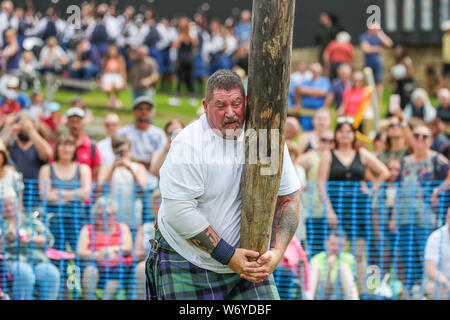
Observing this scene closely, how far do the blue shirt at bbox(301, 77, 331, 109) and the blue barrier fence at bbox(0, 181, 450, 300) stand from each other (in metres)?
4.85

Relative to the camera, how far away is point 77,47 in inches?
593

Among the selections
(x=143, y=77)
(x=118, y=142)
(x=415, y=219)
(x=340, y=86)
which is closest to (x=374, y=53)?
(x=340, y=86)

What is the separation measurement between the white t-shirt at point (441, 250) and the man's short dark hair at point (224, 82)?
2944 mm

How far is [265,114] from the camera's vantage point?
3393 millimetres

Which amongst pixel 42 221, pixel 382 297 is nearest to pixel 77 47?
pixel 42 221

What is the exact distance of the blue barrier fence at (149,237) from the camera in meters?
5.92

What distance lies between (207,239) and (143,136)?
4.01m

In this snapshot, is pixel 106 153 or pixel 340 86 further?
pixel 340 86

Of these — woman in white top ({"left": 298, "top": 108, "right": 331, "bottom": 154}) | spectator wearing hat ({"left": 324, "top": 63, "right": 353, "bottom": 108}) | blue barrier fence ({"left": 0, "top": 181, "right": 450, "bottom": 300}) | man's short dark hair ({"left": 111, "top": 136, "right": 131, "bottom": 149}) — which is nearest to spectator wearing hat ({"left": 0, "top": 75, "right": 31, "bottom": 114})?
man's short dark hair ({"left": 111, "top": 136, "right": 131, "bottom": 149})

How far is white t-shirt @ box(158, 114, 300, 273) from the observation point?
3.48m

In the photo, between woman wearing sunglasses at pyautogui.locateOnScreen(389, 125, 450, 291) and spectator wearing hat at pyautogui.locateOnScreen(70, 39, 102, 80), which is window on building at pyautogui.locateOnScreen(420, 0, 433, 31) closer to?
spectator wearing hat at pyautogui.locateOnScreen(70, 39, 102, 80)

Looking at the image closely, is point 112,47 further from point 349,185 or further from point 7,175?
point 349,185

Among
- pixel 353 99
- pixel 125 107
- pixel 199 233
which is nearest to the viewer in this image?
pixel 199 233

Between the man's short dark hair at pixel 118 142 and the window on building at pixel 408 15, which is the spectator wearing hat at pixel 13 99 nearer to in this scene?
the man's short dark hair at pixel 118 142
